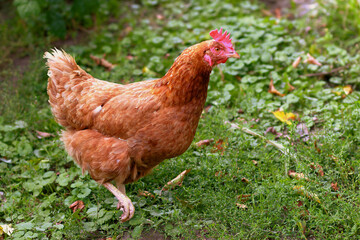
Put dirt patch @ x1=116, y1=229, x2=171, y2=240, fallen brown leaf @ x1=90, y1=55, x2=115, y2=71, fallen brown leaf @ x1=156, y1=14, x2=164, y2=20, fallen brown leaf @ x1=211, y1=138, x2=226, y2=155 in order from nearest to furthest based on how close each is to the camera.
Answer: dirt patch @ x1=116, y1=229, x2=171, y2=240
fallen brown leaf @ x1=211, y1=138, x2=226, y2=155
fallen brown leaf @ x1=90, y1=55, x2=115, y2=71
fallen brown leaf @ x1=156, y1=14, x2=164, y2=20

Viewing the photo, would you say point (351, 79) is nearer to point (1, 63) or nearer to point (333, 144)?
point (333, 144)

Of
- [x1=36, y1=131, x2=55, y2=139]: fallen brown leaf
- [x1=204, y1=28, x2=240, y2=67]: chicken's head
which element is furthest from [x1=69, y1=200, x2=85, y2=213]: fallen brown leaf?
[x1=204, y1=28, x2=240, y2=67]: chicken's head

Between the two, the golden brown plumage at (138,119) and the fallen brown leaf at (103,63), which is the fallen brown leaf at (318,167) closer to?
the golden brown plumage at (138,119)

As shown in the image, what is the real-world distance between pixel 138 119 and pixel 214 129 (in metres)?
1.24

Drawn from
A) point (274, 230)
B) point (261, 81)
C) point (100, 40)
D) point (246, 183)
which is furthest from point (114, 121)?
point (100, 40)

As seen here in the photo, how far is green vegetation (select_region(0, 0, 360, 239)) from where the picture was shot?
3424 millimetres

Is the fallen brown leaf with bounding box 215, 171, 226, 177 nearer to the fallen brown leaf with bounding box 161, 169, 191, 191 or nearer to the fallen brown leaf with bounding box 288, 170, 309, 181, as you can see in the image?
the fallen brown leaf with bounding box 161, 169, 191, 191

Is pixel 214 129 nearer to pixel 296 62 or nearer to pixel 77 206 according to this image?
pixel 77 206

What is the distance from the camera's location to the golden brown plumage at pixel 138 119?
10.8 ft

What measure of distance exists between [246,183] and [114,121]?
1.43m

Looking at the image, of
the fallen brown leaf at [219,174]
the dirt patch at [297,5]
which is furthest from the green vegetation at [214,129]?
the dirt patch at [297,5]

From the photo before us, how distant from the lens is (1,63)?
5848 millimetres

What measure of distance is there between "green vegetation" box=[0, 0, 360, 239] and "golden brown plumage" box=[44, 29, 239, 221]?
407mm

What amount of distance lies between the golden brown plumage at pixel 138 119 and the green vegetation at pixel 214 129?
41 cm
